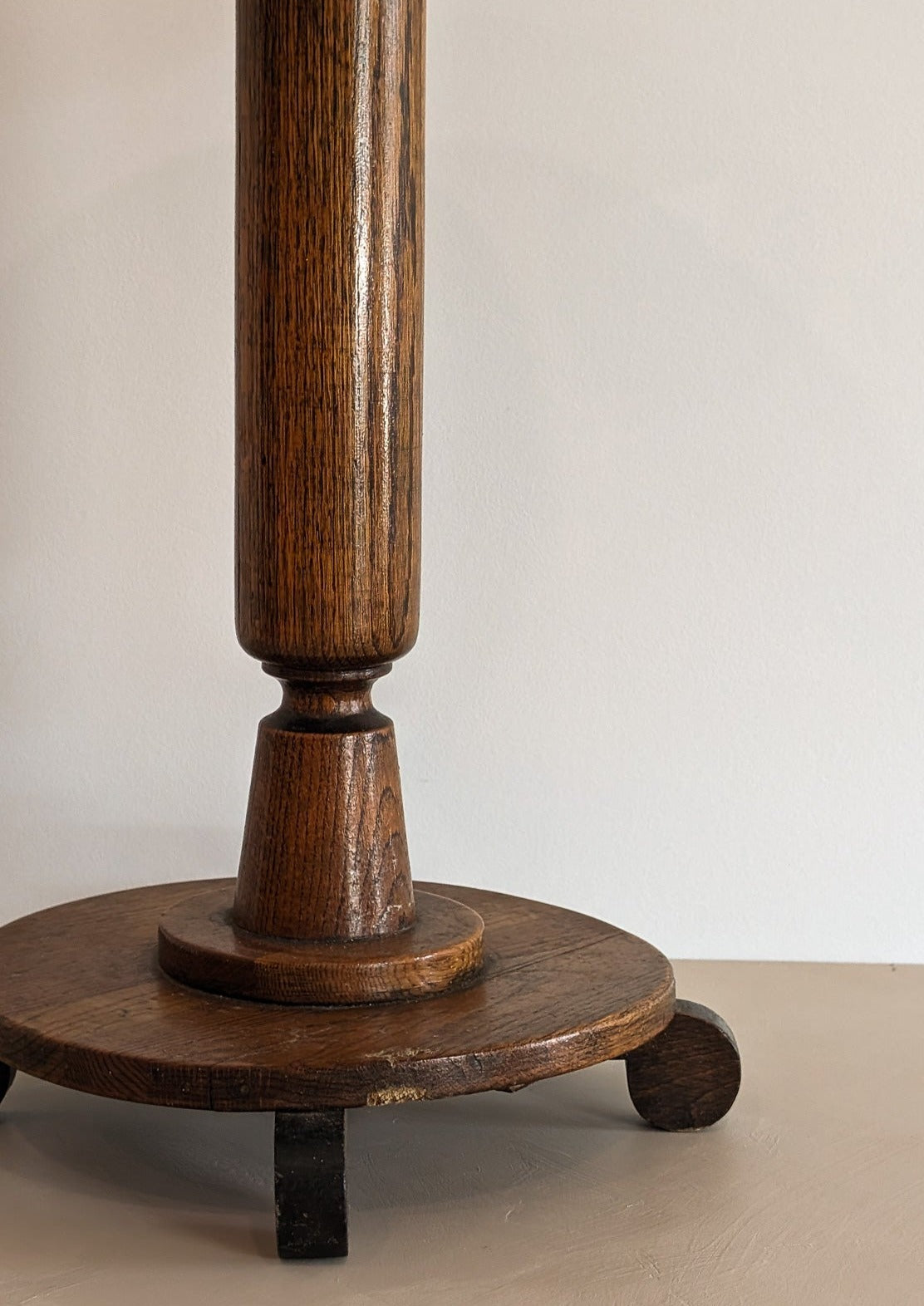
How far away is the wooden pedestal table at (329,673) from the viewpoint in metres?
1.00

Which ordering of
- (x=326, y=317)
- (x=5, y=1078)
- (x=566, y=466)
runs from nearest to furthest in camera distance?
(x=326, y=317) → (x=5, y=1078) → (x=566, y=466)

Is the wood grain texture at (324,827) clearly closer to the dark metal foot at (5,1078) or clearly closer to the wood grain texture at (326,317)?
the wood grain texture at (326,317)

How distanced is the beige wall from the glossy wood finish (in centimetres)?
52

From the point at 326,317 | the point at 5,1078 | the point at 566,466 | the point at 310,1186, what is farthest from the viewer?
the point at 566,466

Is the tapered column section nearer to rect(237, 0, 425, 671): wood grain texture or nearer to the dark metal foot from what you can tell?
rect(237, 0, 425, 671): wood grain texture

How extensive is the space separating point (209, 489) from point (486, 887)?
532mm

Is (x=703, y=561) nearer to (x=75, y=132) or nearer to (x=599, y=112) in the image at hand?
(x=599, y=112)

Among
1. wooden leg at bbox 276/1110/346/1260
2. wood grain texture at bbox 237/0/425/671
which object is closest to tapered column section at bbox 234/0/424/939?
wood grain texture at bbox 237/0/425/671

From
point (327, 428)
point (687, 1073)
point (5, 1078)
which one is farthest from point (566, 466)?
point (5, 1078)

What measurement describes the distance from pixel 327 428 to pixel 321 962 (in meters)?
0.38

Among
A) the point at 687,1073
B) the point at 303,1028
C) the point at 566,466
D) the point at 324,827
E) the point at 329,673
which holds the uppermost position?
the point at 566,466

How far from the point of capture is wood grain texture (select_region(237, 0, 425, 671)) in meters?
1.04

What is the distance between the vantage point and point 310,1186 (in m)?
0.95

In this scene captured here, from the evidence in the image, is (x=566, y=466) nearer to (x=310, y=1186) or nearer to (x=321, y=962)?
(x=321, y=962)
